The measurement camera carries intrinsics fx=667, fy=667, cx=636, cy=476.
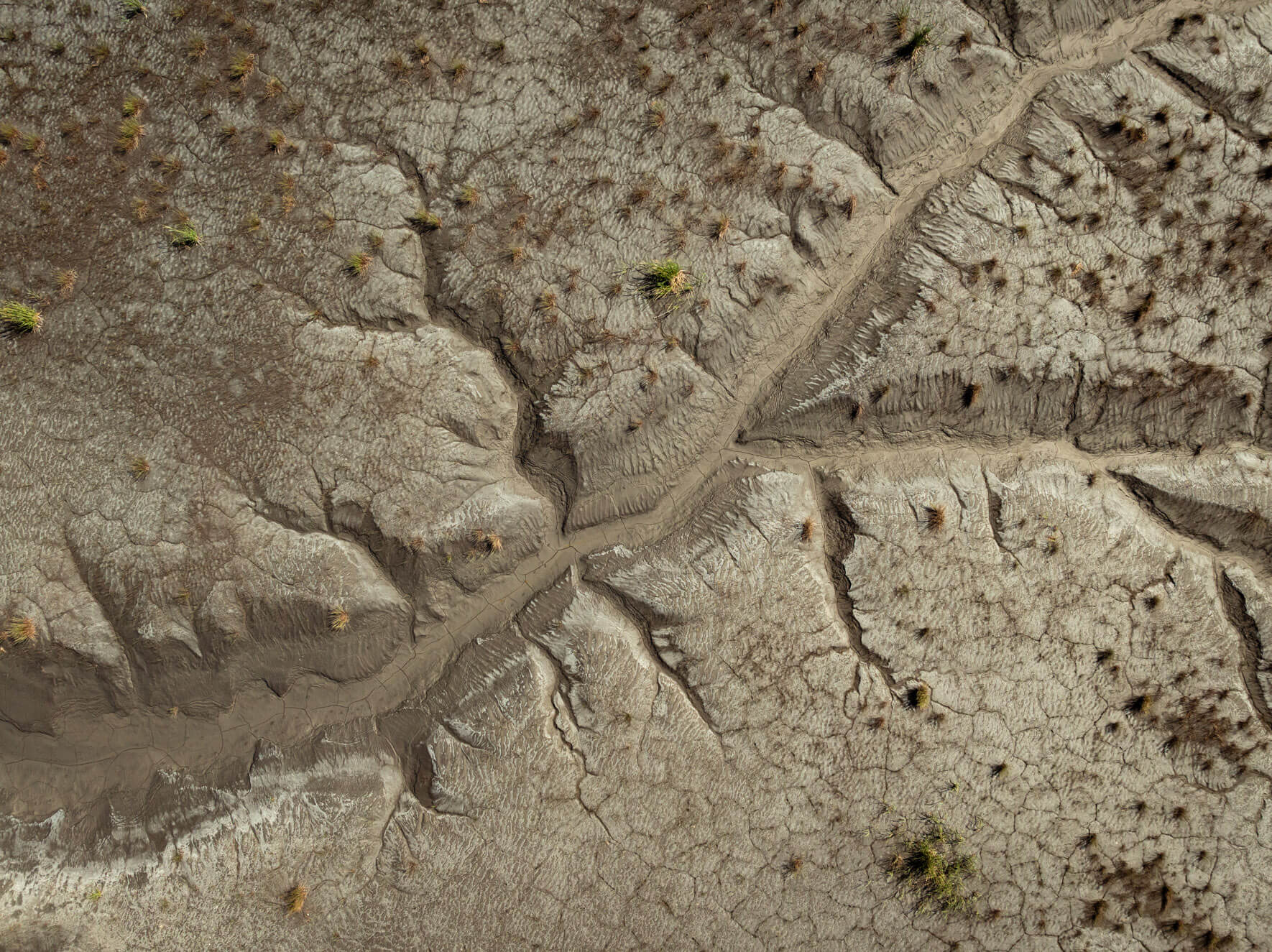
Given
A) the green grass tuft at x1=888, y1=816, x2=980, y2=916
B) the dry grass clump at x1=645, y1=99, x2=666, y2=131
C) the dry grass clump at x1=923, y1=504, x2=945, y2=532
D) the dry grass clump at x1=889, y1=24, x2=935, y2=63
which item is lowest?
the green grass tuft at x1=888, y1=816, x2=980, y2=916

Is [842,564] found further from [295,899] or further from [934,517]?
[295,899]

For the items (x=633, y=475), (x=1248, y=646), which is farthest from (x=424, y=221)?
(x=1248, y=646)

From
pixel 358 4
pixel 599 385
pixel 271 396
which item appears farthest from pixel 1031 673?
pixel 358 4

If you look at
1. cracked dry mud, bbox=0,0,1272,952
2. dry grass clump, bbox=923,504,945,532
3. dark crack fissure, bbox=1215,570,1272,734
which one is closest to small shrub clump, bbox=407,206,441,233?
cracked dry mud, bbox=0,0,1272,952

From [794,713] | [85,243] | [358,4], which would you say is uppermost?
[358,4]

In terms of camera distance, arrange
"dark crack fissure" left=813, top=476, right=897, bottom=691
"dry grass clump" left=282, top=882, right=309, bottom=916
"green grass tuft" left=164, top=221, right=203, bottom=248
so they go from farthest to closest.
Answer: "green grass tuft" left=164, top=221, right=203, bottom=248 < "dark crack fissure" left=813, top=476, right=897, bottom=691 < "dry grass clump" left=282, top=882, right=309, bottom=916

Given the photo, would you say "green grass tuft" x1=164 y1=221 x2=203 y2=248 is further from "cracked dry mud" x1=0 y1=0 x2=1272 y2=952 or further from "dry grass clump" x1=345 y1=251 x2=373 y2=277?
"dry grass clump" x1=345 y1=251 x2=373 y2=277

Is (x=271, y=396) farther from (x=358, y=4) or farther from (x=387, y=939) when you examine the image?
(x=387, y=939)
